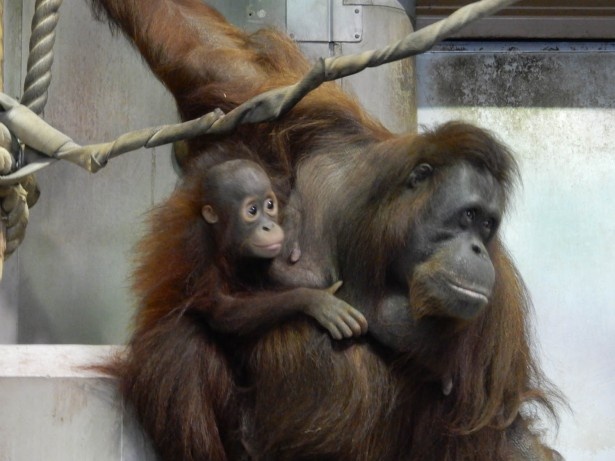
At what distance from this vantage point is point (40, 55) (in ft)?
11.0

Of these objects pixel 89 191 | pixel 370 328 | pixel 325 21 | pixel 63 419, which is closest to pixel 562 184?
pixel 325 21

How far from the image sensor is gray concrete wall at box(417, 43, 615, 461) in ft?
17.3

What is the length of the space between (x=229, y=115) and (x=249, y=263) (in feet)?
1.61

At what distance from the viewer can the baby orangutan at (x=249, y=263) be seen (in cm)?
312

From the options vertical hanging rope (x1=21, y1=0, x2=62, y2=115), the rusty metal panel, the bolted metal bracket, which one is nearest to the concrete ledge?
vertical hanging rope (x1=21, y1=0, x2=62, y2=115)

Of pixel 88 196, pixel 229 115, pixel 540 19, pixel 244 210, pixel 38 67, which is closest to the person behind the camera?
pixel 229 115

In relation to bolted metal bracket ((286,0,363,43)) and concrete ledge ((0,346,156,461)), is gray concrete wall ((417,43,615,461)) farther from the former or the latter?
concrete ledge ((0,346,156,461))

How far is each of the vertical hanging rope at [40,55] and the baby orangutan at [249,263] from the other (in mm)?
532

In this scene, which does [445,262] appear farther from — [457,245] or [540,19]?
[540,19]

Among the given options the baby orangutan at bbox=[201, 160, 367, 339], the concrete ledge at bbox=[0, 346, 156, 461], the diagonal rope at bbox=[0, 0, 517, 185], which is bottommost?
the concrete ledge at bbox=[0, 346, 156, 461]

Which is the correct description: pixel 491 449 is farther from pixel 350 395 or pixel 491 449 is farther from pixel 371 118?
pixel 371 118

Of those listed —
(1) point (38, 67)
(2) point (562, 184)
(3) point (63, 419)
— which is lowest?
(3) point (63, 419)

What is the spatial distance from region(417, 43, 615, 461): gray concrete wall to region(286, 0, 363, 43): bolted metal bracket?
2.63 ft

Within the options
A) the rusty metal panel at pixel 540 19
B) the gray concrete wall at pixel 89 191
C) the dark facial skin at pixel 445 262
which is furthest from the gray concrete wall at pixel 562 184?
the dark facial skin at pixel 445 262
